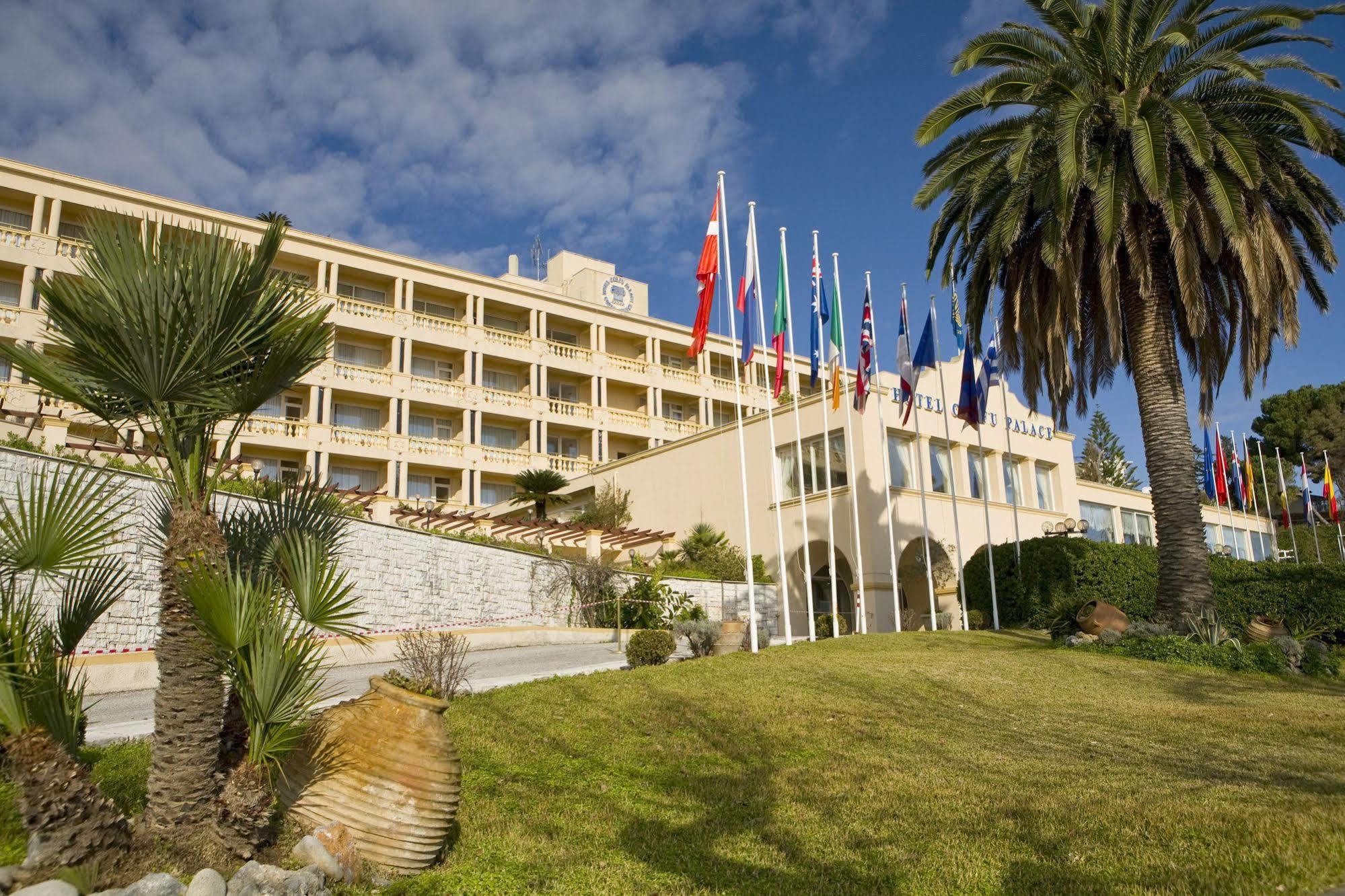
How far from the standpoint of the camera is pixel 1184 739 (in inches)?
407

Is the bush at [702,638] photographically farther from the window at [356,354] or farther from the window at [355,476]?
the window at [356,354]

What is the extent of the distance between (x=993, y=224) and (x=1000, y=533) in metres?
15.1

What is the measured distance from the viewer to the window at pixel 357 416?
41.6m

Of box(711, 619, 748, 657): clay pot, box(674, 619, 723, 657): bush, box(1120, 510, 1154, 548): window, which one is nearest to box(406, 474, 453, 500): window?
box(711, 619, 748, 657): clay pot

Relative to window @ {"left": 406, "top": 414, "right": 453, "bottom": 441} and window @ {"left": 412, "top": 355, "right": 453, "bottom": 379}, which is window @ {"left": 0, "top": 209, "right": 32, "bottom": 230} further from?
window @ {"left": 406, "top": 414, "right": 453, "bottom": 441}

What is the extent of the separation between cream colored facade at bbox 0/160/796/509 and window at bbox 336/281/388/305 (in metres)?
0.07

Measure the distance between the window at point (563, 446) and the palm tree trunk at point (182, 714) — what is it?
41220 mm

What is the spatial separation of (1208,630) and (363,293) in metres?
37.0

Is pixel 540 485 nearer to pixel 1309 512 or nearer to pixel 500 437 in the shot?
pixel 500 437

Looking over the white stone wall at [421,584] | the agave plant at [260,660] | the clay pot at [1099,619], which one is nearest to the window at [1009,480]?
the clay pot at [1099,619]

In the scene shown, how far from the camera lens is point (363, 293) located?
43.9 meters

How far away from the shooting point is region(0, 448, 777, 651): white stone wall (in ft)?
54.6

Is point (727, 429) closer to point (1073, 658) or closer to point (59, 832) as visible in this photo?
point (1073, 658)

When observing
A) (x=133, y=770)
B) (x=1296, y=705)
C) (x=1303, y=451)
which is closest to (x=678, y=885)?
(x=133, y=770)
